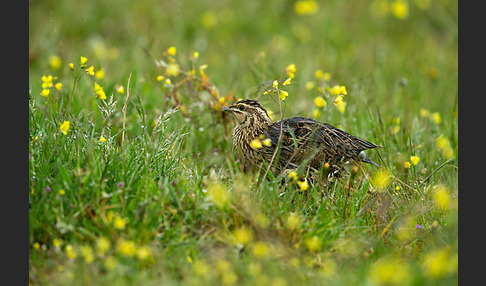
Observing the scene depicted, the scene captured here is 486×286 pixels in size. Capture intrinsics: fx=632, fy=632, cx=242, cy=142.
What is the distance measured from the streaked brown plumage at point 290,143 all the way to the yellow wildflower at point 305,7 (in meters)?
5.15

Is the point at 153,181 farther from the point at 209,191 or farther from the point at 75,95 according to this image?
the point at 75,95

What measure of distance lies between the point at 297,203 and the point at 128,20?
19.9 feet

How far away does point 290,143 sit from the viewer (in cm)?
548

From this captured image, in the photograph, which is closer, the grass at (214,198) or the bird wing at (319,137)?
the grass at (214,198)

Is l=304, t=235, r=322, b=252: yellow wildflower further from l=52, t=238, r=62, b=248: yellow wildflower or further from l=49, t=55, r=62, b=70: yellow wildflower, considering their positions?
l=49, t=55, r=62, b=70: yellow wildflower

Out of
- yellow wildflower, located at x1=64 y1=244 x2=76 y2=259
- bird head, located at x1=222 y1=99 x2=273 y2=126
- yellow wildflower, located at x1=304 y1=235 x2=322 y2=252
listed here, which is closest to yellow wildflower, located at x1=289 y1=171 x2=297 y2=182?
yellow wildflower, located at x1=304 y1=235 x2=322 y2=252

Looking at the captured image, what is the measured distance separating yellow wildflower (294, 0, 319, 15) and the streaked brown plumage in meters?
5.15

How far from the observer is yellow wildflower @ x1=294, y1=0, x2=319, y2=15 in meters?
10.4

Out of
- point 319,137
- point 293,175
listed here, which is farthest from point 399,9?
point 293,175

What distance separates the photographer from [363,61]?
31.1 feet

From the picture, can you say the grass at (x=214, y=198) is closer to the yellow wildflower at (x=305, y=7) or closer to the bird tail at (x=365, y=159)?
the bird tail at (x=365, y=159)

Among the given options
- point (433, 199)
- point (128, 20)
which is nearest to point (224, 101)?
point (433, 199)

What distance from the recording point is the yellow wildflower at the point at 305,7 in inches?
411

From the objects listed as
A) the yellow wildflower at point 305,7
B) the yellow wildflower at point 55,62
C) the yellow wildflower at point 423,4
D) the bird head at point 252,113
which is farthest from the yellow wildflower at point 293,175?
the yellow wildflower at point 423,4
